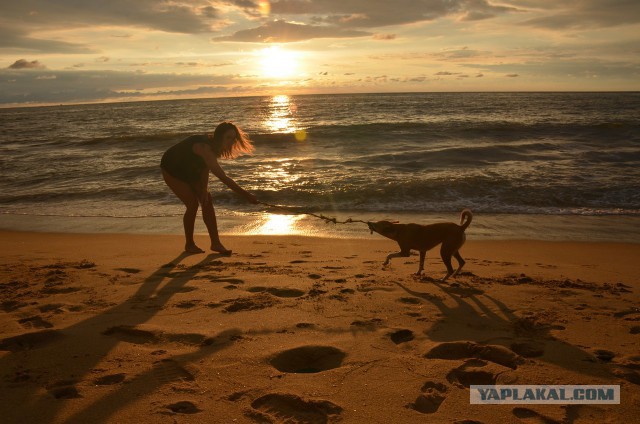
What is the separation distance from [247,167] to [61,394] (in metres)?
14.4

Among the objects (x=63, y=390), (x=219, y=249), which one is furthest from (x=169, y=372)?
(x=219, y=249)

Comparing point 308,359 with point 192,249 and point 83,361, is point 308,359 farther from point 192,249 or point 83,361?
point 192,249

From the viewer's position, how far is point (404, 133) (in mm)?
25250

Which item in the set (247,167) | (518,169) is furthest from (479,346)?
(247,167)

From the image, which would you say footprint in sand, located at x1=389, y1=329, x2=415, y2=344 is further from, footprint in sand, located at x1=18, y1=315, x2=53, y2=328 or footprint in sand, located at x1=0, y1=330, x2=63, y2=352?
footprint in sand, located at x1=18, y1=315, x2=53, y2=328

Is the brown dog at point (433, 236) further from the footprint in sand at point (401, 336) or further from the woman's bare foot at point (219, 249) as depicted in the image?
the woman's bare foot at point (219, 249)

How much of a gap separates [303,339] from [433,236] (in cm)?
267

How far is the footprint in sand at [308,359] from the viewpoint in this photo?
11.3ft

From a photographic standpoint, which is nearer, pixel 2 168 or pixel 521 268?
pixel 521 268

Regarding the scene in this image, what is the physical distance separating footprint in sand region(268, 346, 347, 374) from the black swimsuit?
12.3 ft

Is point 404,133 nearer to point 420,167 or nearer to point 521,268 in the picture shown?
point 420,167

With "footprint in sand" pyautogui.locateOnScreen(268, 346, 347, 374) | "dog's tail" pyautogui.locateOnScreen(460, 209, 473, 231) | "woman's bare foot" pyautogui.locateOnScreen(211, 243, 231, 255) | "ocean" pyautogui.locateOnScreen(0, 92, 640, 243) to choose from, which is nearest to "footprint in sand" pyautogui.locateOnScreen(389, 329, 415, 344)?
"footprint in sand" pyautogui.locateOnScreen(268, 346, 347, 374)

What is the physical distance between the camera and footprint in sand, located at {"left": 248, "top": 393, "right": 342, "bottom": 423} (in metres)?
2.76

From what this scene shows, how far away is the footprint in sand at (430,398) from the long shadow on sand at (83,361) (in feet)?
4.82
